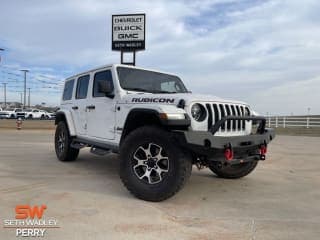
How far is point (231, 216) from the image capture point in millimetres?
3707

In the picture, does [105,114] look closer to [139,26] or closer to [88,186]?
[88,186]

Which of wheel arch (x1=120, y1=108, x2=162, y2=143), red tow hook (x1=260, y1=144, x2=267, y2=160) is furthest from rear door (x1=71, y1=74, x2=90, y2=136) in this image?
red tow hook (x1=260, y1=144, x2=267, y2=160)

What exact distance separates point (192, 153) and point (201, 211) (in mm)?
774

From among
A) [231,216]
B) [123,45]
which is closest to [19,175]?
[231,216]

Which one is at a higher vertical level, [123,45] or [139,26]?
[139,26]

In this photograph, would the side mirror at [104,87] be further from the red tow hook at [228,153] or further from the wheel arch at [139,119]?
the red tow hook at [228,153]

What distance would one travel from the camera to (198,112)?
13.8ft

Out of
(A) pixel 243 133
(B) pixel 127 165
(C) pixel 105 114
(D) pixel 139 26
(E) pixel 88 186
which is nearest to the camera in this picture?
(B) pixel 127 165

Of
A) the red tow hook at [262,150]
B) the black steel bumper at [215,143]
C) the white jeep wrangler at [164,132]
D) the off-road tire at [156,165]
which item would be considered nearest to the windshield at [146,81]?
the white jeep wrangler at [164,132]

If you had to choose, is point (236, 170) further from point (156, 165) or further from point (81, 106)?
point (81, 106)

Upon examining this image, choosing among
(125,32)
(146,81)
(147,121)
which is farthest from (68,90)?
(125,32)

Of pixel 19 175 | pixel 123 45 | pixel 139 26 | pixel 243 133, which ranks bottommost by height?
pixel 19 175
